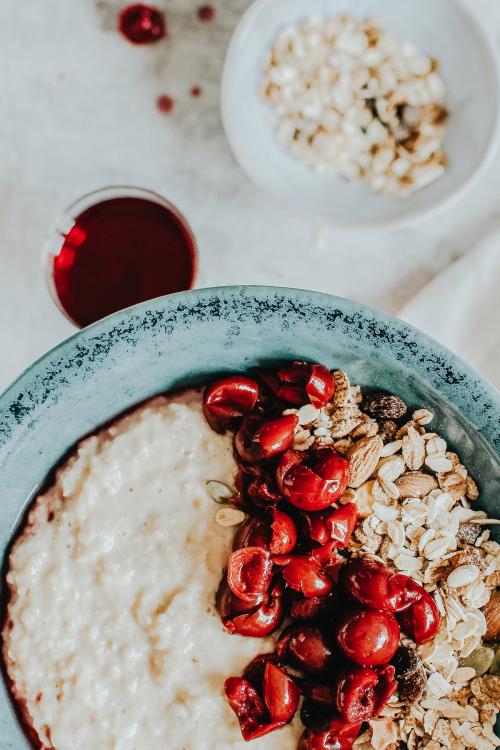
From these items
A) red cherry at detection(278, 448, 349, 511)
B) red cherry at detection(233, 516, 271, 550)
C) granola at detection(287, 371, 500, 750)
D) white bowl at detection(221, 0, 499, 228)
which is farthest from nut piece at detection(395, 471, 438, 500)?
white bowl at detection(221, 0, 499, 228)

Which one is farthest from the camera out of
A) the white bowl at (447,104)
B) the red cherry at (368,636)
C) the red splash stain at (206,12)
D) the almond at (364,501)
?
the red splash stain at (206,12)

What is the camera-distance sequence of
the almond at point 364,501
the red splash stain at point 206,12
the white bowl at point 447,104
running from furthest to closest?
the red splash stain at point 206,12 < the white bowl at point 447,104 < the almond at point 364,501

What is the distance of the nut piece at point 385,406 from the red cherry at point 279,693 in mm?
430

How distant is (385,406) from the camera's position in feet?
4.34

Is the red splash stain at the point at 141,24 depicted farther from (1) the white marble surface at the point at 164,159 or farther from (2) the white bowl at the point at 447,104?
(2) the white bowl at the point at 447,104

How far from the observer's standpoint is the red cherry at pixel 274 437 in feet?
4.12

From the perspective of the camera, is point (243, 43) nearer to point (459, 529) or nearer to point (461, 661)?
point (459, 529)

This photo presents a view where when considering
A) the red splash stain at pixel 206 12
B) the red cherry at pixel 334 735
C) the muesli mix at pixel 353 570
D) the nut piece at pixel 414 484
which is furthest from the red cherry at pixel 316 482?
the red splash stain at pixel 206 12

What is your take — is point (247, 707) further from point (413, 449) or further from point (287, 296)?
point (287, 296)

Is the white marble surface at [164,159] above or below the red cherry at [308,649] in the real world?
above

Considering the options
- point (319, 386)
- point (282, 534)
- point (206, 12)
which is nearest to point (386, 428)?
point (319, 386)

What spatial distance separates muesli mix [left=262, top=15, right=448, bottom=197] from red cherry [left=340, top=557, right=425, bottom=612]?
69 centimetres

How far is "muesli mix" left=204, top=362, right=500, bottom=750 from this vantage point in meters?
1.25

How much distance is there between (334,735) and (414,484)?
15.8 inches
